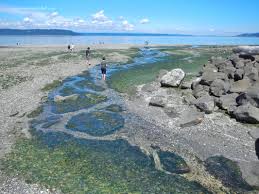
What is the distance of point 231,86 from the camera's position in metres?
37.1

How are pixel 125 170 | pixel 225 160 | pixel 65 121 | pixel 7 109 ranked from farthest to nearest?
pixel 7 109, pixel 65 121, pixel 225 160, pixel 125 170

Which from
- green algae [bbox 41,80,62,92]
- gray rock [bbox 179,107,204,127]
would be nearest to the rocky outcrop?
gray rock [bbox 179,107,204,127]

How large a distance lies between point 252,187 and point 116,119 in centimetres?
1485

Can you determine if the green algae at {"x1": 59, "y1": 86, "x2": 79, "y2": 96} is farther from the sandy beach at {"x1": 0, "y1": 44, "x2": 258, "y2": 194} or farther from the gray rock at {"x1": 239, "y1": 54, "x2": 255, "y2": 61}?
the gray rock at {"x1": 239, "y1": 54, "x2": 255, "y2": 61}

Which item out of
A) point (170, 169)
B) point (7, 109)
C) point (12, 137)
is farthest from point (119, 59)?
point (170, 169)

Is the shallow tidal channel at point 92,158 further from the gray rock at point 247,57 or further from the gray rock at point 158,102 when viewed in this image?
the gray rock at point 247,57

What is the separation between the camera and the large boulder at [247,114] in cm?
2822

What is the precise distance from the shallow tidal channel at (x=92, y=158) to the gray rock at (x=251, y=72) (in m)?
14.9

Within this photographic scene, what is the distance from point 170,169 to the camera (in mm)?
20797

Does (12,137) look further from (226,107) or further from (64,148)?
(226,107)

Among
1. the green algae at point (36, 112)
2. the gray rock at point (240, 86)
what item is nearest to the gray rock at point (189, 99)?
the gray rock at point (240, 86)

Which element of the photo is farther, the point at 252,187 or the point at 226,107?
the point at 226,107

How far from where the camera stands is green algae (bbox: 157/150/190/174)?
20.7 metres

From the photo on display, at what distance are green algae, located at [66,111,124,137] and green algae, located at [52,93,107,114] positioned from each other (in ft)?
8.32
